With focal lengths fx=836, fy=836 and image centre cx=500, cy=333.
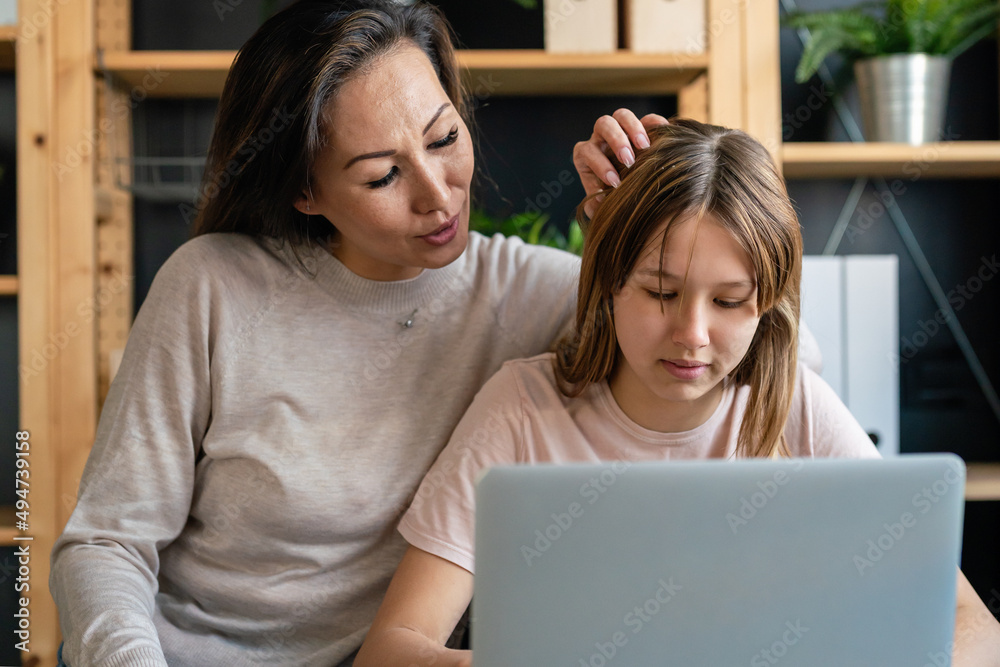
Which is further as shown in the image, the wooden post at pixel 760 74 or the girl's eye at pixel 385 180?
the wooden post at pixel 760 74

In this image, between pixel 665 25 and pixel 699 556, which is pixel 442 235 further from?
pixel 665 25

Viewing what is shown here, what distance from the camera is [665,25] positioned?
1.62 metres

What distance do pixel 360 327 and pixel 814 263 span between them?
1.04 meters

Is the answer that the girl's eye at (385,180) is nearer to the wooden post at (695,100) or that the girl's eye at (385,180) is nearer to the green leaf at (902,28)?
the wooden post at (695,100)

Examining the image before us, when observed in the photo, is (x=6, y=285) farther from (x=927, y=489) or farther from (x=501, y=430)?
(x=927, y=489)

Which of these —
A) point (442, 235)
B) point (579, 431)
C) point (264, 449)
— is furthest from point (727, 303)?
point (264, 449)

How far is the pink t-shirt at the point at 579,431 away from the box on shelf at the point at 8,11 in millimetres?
1298

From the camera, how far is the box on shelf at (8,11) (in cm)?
161

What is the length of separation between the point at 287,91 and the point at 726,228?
52cm

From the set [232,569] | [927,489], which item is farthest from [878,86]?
[232,569]

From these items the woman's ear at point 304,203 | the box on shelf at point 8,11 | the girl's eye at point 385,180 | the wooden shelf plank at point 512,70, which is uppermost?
the box on shelf at point 8,11

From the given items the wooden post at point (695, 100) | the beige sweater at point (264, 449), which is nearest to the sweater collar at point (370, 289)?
the beige sweater at point (264, 449)

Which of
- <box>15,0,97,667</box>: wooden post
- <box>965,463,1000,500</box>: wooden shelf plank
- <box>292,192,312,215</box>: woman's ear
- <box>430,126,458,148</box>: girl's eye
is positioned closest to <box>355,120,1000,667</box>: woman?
<box>430,126,458,148</box>: girl's eye

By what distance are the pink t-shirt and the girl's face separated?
8cm
